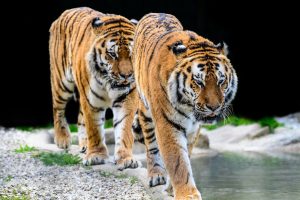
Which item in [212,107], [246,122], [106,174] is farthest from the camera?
[246,122]

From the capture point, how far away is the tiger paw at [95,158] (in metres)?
5.88

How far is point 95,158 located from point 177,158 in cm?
168

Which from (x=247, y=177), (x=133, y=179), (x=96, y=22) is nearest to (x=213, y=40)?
(x=247, y=177)

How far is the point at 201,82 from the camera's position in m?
4.12

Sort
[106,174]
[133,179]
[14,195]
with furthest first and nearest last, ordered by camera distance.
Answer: [106,174], [133,179], [14,195]

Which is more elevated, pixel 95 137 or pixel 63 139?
pixel 95 137

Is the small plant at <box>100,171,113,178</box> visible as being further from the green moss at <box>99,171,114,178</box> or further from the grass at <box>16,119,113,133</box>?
the grass at <box>16,119,113,133</box>

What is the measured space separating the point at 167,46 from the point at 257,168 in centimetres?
248

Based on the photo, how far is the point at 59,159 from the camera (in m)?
6.17

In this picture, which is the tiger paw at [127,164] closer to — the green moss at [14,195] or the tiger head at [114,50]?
the tiger head at [114,50]

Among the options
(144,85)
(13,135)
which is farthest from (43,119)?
(144,85)

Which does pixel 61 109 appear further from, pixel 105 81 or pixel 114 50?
pixel 114 50

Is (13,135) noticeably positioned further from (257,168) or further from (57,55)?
(257,168)

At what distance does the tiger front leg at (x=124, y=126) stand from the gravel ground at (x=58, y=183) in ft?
0.77
